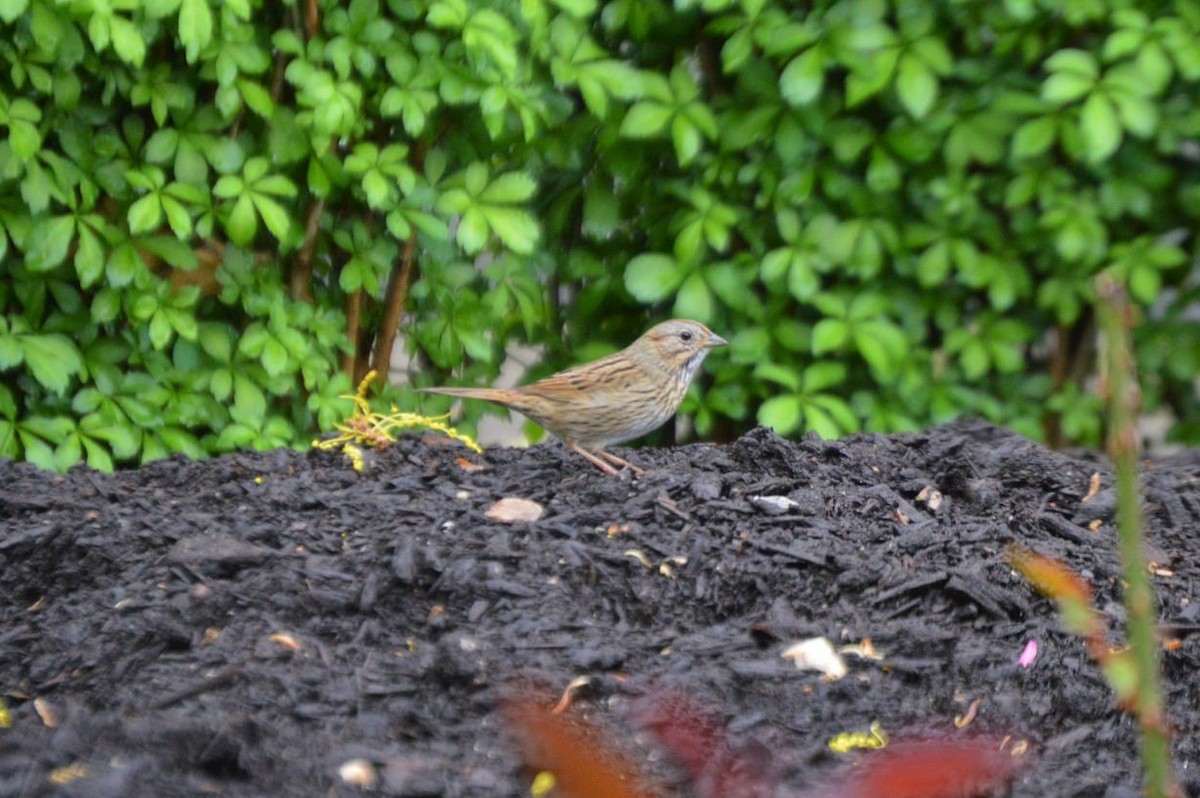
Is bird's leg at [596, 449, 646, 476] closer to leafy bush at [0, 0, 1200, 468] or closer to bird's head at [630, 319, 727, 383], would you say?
bird's head at [630, 319, 727, 383]

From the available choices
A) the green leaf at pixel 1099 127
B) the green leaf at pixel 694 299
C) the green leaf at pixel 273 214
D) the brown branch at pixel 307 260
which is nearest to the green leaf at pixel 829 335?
the green leaf at pixel 694 299

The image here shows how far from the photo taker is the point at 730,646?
2840mm

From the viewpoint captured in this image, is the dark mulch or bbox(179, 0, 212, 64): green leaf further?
bbox(179, 0, 212, 64): green leaf

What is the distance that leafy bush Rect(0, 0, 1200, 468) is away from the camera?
464 centimetres

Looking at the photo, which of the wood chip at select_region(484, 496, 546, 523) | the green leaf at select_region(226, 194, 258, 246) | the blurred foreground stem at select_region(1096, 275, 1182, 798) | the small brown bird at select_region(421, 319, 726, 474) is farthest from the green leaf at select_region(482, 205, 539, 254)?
the blurred foreground stem at select_region(1096, 275, 1182, 798)

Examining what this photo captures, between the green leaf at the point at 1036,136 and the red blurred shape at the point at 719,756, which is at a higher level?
the green leaf at the point at 1036,136

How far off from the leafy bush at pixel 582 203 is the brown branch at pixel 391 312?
0.07 feet

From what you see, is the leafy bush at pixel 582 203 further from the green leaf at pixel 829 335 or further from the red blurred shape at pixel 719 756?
the red blurred shape at pixel 719 756

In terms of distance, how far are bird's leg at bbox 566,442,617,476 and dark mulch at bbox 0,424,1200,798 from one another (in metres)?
0.07

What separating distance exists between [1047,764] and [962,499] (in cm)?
125

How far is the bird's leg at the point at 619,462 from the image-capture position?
3998 millimetres

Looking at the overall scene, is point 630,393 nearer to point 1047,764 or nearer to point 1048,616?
point 1048,616

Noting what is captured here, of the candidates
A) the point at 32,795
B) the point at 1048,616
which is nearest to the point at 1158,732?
the point at 32,795

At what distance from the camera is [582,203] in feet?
19.1
